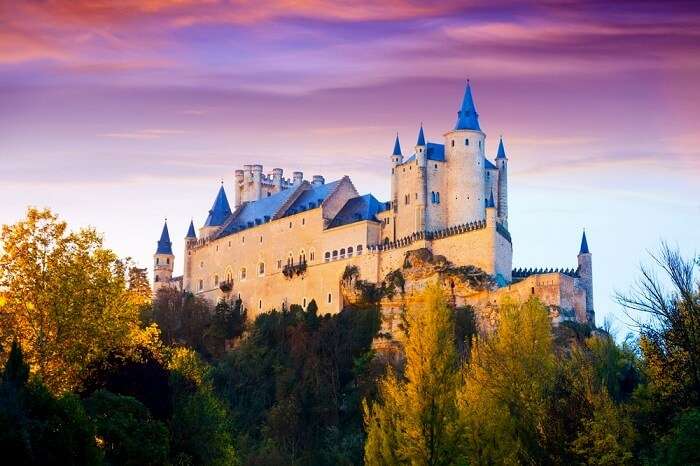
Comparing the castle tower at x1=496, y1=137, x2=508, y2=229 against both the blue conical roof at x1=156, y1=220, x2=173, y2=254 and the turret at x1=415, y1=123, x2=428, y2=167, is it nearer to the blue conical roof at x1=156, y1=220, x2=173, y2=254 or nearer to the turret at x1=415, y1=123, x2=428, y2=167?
the turret at x1=415, y1=123, x2=428, y2=167

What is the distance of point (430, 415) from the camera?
51375mm

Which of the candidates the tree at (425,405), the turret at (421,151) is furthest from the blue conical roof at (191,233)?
the tree at (425,405)

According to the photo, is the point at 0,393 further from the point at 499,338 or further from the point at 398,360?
the point at 398,360

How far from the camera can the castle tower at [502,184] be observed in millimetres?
96481

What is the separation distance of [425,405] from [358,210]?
53.6 metres

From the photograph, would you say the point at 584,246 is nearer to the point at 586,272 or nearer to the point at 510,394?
the point at 586,272

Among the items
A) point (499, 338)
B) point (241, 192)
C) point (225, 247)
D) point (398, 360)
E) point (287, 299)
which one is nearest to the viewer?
point (499, 338)

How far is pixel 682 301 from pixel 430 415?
1312cm

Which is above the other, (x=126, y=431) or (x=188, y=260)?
(x=188, y=260)

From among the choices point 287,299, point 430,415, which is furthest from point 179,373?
point 287,299

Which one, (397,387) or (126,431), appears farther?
(397,387)

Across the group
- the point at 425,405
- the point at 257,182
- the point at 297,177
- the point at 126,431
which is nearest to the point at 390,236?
the point at 297,177

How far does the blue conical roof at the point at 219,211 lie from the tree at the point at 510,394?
7334 cm

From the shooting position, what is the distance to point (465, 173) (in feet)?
311
